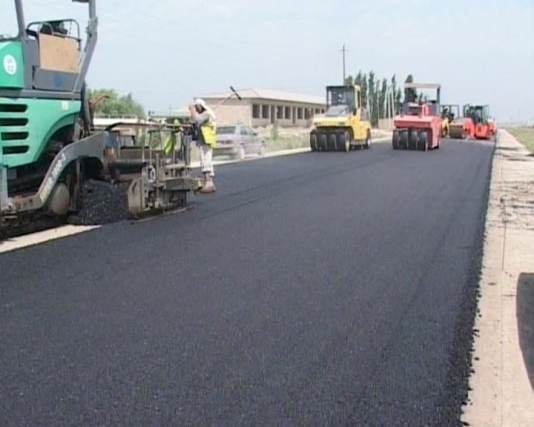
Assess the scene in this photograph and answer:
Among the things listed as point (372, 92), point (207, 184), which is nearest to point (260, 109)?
point (372, 92)

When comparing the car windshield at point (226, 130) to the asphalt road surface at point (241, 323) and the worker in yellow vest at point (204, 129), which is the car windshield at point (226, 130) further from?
the asphalt road surface at point (241, 323)

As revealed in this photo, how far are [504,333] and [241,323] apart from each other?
1.96 m

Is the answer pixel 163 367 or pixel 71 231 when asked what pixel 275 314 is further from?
pixel 71 231

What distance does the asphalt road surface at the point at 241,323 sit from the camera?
3.83 m

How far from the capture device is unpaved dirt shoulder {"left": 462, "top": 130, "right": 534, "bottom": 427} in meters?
3.97

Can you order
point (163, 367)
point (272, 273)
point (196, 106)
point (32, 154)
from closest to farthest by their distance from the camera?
point (163, 367)
point (272, 273)
point (32, 154)
point (196, 106)

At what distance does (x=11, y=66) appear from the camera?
26.0 feet

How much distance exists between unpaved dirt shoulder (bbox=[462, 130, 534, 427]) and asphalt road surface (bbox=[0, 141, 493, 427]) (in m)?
0.13

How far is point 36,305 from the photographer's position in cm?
561

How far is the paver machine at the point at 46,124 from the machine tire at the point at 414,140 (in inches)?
862

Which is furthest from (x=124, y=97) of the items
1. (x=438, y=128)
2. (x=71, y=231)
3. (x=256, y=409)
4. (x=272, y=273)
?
(x=256, y=409)

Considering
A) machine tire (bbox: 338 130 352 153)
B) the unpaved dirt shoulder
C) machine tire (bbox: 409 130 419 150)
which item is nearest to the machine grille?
the unpaved dirt shoulder

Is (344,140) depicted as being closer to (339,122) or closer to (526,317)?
(339,122)

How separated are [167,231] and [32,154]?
1865mm
